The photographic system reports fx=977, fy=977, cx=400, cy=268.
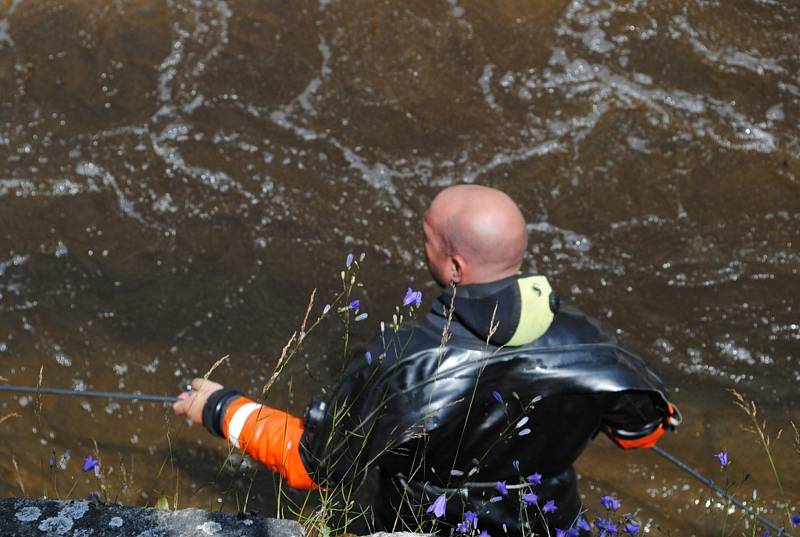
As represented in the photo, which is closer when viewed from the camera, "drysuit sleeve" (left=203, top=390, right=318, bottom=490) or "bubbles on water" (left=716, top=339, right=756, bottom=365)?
"drysuit sleeve" (left=203, top=390, right=318, bottom=490)

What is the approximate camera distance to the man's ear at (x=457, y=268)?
2670mm

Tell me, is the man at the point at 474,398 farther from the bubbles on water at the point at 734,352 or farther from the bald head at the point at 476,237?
the bubbles on water at the point at 734,352

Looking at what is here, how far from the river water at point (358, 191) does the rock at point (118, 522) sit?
77.3 inches

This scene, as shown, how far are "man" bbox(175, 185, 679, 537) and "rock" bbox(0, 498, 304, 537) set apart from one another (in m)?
0.58

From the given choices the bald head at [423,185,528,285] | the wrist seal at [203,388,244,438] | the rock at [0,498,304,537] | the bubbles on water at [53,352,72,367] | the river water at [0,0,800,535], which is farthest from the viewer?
the bubbles on water at [53,352,72,367]

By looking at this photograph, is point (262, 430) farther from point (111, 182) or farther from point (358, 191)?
point (111, 182)

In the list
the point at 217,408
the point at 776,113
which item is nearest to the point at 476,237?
the point at 217,408

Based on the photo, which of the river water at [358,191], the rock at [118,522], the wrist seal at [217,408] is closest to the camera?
the rock at [118,522]

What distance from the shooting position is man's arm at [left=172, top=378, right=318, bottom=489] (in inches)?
108

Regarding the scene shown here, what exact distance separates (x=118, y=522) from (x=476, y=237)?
1242mm

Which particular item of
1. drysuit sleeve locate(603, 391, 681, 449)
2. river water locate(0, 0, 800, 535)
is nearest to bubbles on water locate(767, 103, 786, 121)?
river water locate(0, 0, 800, 535)

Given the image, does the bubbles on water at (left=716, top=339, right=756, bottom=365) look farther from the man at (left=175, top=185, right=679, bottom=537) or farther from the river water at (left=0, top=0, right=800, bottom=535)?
the man at (left=175, top=185, right=679, bottom=537)

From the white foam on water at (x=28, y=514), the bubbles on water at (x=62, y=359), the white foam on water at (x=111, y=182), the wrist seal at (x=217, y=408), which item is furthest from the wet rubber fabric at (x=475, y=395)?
the white foam on water at (x=111, y=182)

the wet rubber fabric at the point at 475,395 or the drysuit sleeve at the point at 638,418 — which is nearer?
the wet rubber fabric at the point at 475,395
